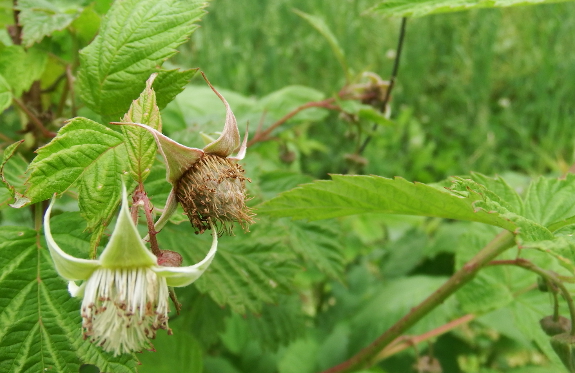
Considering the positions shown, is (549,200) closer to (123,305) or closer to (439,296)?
(439,296)

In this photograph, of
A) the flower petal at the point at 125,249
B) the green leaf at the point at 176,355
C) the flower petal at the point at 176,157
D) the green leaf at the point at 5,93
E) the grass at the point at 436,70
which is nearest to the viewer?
the flower petal at the point at 125,249

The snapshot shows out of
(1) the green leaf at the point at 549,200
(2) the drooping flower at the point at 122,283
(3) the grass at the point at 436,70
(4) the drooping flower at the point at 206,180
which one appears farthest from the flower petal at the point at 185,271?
(3) the grass at the point at 436,70

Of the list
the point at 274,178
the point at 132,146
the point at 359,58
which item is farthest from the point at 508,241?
the point at 359,58

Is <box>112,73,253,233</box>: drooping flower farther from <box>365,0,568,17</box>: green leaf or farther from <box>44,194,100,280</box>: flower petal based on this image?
<box>365,0,568,17</box>: green leaf

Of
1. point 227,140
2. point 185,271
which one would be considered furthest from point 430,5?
point 185,271

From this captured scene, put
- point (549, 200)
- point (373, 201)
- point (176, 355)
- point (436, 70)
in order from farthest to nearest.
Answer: point (436, 70)
point (176, 355)
point (549, 200)
point (373, 201)

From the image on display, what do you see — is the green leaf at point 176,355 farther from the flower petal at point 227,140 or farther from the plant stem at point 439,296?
the flower petal at point 227,140
